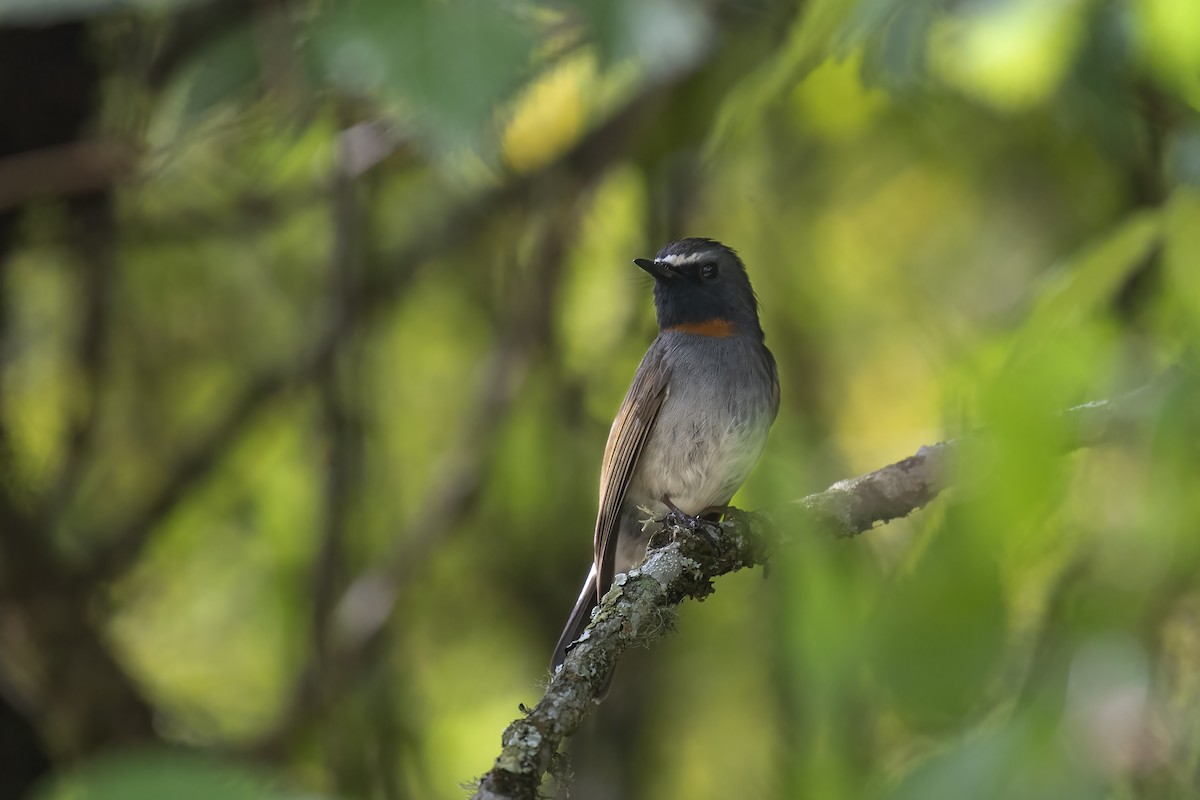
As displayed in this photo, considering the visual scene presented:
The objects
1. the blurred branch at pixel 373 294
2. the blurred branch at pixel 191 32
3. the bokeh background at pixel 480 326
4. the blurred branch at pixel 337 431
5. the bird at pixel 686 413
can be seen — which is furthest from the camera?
the blurred branch at pixel 373 294

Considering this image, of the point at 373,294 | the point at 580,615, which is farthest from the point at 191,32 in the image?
the point at 580,615

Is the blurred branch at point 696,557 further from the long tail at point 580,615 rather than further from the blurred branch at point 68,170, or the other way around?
the blurred branch at point 68,170

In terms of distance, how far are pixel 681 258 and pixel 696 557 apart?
1757 millimetres

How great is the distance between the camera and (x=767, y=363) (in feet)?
14.9

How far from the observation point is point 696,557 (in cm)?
303

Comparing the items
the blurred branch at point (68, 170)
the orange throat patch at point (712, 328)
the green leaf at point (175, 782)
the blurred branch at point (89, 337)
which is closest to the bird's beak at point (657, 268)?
the orange throat patch at point (712, 328)

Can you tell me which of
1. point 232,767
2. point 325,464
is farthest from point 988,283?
point 232,767

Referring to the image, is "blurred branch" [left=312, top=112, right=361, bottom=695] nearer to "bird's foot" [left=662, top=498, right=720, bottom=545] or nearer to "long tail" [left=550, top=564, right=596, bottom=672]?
"long tail" [left=550, top=564, right=596, bottom=672]

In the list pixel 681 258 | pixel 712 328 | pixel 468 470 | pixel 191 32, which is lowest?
pixel 468 470

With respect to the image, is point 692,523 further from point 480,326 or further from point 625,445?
point 480,326

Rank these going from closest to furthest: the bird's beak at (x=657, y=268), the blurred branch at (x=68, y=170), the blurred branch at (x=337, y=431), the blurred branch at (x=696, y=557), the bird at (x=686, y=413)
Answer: the blurred branch at (x=696, y=557)
the bird at (x=686, y=413)
the bird's beak at (x=657, y=268)
the blurred branch at (x=68, y=170)
the blurred branch at (x=337, y=431)

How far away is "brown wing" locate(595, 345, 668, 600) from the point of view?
4.06 m

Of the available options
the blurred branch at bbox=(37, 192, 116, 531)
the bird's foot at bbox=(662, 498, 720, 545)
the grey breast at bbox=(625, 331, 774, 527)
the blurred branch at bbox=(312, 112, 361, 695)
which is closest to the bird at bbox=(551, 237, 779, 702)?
the grey breast at bbox=(625, 331, 774, 527)

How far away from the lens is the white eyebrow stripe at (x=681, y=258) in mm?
4520
